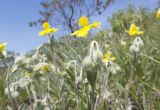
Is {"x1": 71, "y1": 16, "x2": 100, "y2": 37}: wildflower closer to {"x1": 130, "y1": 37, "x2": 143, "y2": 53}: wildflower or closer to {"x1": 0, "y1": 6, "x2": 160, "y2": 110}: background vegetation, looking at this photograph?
{"x1": 0, "y1": 6, "x2": 160, "y2": 110}: background vegetation

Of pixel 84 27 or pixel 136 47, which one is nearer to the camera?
pixel 84 27

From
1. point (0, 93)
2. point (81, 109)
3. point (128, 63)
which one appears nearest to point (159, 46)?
point (128, 63)

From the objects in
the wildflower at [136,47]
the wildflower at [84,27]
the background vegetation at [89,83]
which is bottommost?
the background vegetation at [89,83]

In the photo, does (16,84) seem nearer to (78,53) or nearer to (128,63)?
(78,53)

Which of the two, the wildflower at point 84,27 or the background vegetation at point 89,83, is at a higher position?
the wildflower at point 84,27

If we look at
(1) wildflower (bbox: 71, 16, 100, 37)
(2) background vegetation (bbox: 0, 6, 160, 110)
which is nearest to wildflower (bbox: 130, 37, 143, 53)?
(2) background vegetation (bbox: 0, 6, 160, 110)

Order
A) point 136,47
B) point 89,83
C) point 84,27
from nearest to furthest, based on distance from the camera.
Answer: point 89,83 < point 84,27 < point 136,47

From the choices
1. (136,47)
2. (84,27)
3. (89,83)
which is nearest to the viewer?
(89,83)

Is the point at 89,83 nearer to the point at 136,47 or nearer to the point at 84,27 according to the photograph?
the point at 84,27

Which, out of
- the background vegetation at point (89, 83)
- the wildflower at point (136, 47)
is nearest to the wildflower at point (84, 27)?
the background vegetation at point (89, 83)

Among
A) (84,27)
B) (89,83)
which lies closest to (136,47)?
(84,27)

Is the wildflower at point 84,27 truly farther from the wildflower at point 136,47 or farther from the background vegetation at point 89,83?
the wildflower at point 136,47
